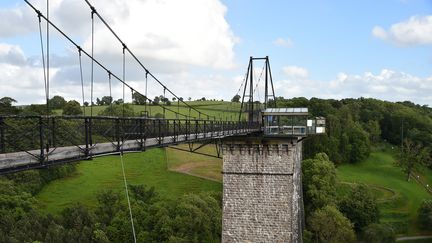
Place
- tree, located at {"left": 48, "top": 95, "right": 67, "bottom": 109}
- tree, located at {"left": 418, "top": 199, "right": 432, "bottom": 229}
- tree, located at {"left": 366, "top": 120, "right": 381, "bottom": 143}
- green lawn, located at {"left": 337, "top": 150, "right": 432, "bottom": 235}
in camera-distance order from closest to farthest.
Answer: tree, located at {"left": 418, "top": 199, "right": 432, "bottom": 229}, tree, located at {"left": 48, "top": 95, "right": 67, "bottom": 109}, green lawn, located at {"left": 337, "top": 150, "right": 432, "bottom": 235}, tree, located at {"left": 366, "top": 120, "right": 381, "bottom": 143}

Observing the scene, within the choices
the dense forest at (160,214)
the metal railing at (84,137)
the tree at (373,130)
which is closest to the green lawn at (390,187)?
the dense forest at (160,214)

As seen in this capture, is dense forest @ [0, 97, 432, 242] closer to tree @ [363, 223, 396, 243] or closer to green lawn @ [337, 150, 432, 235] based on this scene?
tree @ [363, 223, 396, 243]

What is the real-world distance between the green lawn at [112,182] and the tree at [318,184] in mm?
9403

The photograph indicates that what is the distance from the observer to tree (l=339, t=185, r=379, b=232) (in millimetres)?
40097

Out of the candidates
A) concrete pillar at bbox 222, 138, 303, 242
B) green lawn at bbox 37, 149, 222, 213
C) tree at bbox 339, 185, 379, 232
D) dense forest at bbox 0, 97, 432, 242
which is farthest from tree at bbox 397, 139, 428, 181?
concrete pillar at bbox 222, 138, 303, 242

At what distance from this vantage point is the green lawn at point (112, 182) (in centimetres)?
4491

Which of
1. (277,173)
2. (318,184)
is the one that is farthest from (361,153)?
(277,173)

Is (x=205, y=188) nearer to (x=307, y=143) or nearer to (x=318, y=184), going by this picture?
(x=318, y=184)

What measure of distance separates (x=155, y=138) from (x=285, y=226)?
27.4 ft

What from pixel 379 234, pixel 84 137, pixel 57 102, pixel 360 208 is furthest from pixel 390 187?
pixel 84 137

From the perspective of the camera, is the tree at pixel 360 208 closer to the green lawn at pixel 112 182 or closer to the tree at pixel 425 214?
the tree at pixel 425 214

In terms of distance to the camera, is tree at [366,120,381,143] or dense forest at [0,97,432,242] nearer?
dense forest at [0,97,432,242]

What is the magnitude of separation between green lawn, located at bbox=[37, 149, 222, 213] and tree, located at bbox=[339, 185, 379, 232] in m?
12.7

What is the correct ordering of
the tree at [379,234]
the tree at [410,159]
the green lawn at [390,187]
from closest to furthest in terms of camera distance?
the tree at [379,234]
the green lawn at [390,187]
the tree at [410,159]
